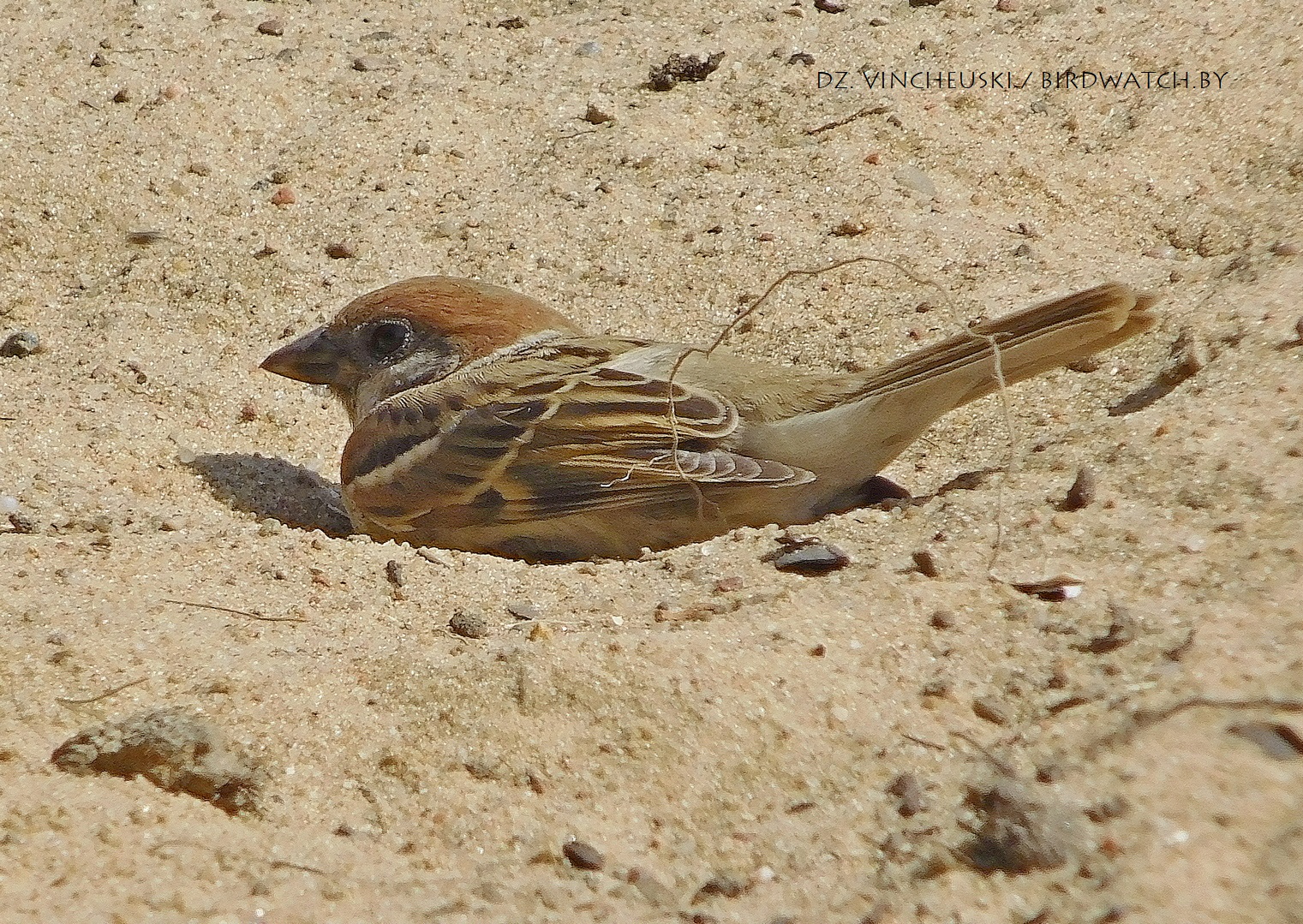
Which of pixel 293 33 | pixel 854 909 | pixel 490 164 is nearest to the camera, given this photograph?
pixel 854 909

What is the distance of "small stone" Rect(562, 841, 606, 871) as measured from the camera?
2.68 m

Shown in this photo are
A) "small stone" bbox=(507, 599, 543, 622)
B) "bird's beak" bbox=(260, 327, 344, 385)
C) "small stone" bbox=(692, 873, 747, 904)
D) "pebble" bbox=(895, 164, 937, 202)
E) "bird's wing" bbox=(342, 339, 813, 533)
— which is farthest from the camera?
"pebble" bbox=(895, 164, 937, 202)

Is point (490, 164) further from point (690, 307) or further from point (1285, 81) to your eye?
point (1285, 81)

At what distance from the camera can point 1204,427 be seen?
3865mm

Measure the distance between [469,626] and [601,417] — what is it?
1.14 m

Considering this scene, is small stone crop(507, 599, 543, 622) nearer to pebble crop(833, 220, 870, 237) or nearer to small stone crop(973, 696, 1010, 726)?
small stone crop(973, 696, 1010, 726)

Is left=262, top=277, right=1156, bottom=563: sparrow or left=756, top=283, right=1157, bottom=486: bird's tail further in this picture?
left=262, top=277, right=1156, bottom=563: sparrow

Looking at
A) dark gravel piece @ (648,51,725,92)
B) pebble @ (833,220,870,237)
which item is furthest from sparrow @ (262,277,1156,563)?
dark gravel piece @ (648,51,725,92)

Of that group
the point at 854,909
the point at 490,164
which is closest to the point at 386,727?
the point at 854,909

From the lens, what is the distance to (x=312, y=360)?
5.24 meters

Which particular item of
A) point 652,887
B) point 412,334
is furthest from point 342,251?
point 652,887

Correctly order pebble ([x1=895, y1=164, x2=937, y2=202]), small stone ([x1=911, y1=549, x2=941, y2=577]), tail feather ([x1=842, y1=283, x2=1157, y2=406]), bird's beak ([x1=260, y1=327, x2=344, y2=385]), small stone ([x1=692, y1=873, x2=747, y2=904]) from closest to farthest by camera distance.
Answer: small stone ([x1=692, y1=873, x2=747, y2=904]), small stone ([x1=911, y1=549, x2=941, y2=577]), tail feather ([x1=842, y1=283, x2=1157, y2=406]), bird's beak ([x1=260, y1=327, x2=344, y2=385]), pebble ([x1=895, y1=164, x2=937, y2=202])

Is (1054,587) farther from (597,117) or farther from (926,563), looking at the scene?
(597,117)

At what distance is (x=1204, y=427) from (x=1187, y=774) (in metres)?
1.67
